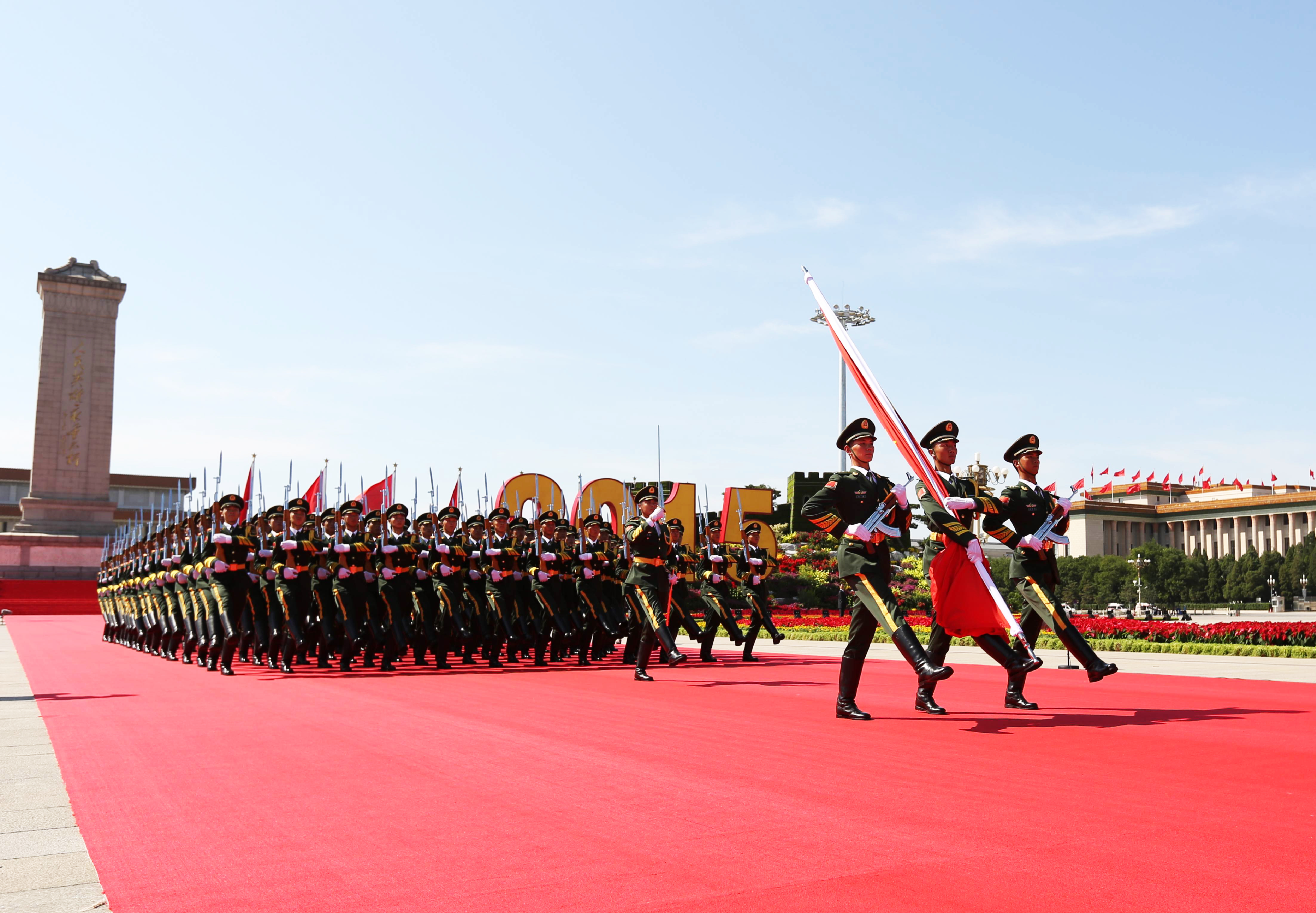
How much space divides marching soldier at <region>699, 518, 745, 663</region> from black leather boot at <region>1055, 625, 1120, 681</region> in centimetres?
712

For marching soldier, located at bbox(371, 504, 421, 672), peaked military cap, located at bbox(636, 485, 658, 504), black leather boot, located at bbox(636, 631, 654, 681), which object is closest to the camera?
black leather boot, located at bbox(636, 631, 654, 681)

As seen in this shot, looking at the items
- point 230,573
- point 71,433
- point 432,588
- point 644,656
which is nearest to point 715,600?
point 432,588

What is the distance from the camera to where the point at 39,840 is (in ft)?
13.4

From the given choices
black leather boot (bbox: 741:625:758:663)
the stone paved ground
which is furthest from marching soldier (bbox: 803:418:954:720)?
black leather boot (bbox: 741:625:758:663)

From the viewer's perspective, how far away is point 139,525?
69.5ft

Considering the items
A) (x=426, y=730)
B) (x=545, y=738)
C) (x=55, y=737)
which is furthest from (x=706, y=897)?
(x=55, y=737)

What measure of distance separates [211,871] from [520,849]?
39.1 inches

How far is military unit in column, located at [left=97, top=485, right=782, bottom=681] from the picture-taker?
39.4 feet

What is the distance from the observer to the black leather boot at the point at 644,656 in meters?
10.9

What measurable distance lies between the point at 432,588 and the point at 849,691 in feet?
23.8

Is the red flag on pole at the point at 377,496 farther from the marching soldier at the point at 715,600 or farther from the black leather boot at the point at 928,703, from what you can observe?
Answer: the black leather boot at the point at 928,703

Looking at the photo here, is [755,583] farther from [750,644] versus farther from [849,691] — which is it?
[849,691]

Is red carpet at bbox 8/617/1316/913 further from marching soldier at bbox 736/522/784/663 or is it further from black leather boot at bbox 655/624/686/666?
marching soldier at bbox 736/522/784/663

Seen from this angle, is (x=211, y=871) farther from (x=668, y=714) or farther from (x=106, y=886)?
(x=668, y=714)
